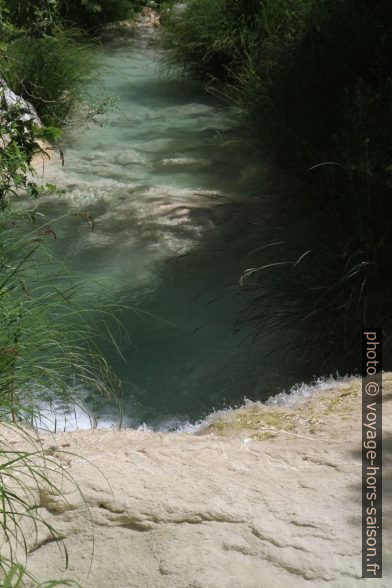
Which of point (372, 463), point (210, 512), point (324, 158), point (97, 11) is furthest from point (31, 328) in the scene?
point (97, 11)

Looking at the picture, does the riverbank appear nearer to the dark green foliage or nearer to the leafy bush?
the leafy bush

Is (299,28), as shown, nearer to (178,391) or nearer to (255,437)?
(178,391)

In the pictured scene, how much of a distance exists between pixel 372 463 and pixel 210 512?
1.95 feet

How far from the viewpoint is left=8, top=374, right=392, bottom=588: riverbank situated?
2264 millimetres

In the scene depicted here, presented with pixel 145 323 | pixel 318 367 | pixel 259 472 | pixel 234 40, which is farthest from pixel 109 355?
pixel 234 40

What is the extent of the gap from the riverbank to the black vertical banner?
0.07 feet

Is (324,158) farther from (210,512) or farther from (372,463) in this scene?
(210,512)

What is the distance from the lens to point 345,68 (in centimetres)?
619

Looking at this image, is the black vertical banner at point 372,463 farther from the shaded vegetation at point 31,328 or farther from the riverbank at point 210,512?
the shaded vegetation at point 31,328

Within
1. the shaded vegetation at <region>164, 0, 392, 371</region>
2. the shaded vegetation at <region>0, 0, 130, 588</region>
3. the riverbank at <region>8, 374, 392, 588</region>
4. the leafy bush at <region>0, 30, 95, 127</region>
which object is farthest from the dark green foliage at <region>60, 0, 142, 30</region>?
the riverbank at <region>8, 374, 392, 588</region>

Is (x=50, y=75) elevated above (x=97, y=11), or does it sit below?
below

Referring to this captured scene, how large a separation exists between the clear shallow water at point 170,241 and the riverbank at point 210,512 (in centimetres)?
120

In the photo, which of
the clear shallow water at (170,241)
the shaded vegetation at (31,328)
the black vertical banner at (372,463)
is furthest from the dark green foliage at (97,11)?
the black vertical banner at (372,463)

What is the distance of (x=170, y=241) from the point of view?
19.8ft
